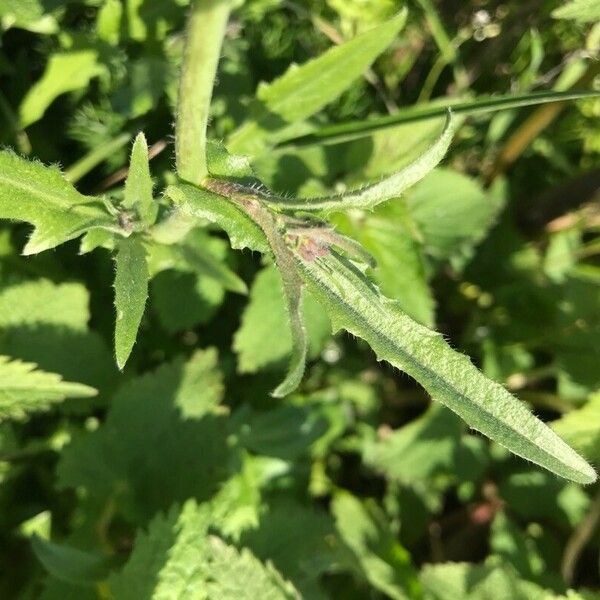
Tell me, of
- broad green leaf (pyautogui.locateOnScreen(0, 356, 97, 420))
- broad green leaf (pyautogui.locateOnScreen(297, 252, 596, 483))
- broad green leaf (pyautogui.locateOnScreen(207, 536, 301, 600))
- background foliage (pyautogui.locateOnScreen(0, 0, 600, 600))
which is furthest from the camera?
background foliage (pyautogui.locateOnScreen(0, 0, 600, 600))

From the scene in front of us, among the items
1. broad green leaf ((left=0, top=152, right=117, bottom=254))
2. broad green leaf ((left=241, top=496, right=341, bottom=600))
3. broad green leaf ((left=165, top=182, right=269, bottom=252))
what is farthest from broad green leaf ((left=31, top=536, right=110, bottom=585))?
broad green leaf ((left=165, top=182, right=269, bottom=252))

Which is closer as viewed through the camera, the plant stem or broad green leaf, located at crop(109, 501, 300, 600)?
the plant stem

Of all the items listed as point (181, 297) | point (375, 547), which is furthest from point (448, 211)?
point (375, 547)

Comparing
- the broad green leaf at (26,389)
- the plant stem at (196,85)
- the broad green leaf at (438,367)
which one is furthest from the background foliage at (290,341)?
the broad green leaf at (438,367)

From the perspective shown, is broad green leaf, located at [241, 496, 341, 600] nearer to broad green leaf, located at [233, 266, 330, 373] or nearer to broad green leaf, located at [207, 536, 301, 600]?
broad green leaf, located at [207, 536, 301, 600]

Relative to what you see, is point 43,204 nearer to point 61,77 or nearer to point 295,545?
point 61,77

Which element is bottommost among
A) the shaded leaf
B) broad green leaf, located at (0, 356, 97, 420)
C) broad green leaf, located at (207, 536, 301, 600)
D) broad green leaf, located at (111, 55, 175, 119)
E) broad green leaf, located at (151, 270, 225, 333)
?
the shaded leaf

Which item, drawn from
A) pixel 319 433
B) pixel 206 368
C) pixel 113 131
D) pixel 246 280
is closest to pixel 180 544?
pixel 206 368
